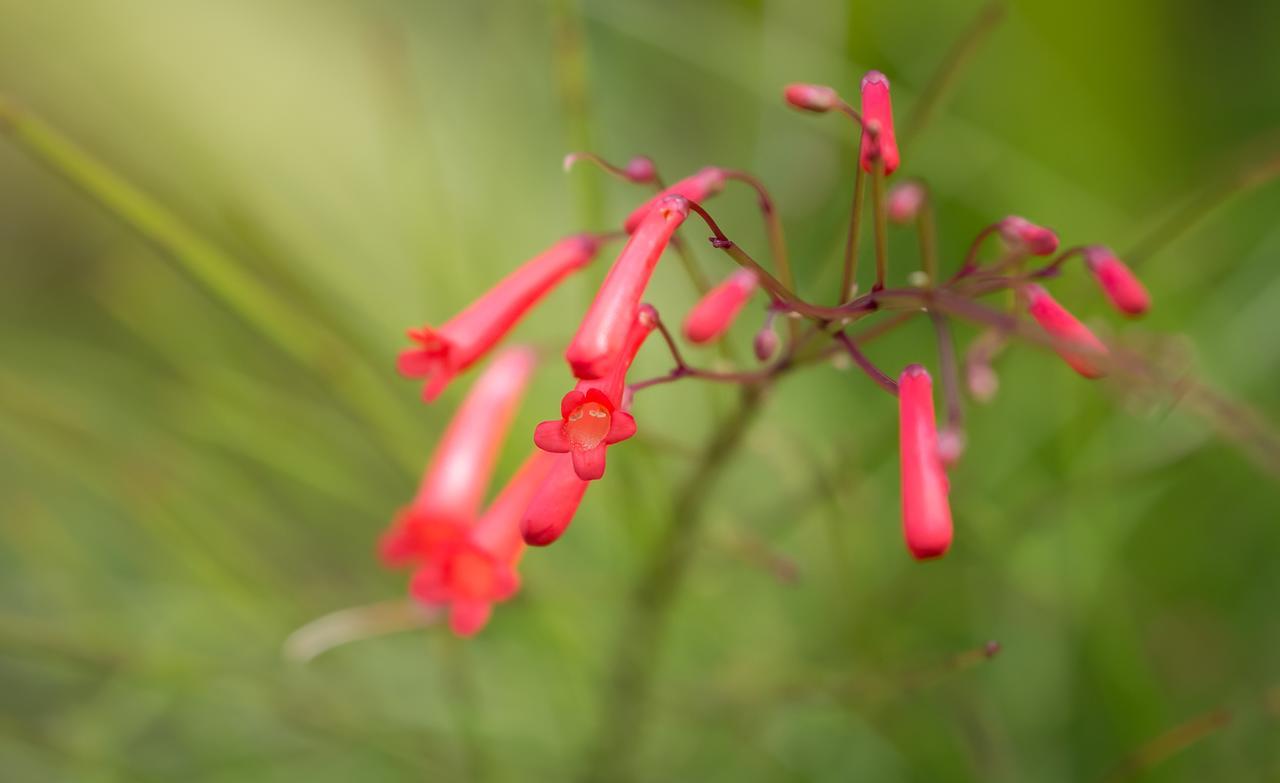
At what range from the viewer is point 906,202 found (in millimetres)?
1135

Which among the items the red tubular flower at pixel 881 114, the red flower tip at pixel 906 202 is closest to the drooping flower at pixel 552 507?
the red tubular flower at pixel 881 114

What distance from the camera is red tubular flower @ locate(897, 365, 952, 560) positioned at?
0.83 meters

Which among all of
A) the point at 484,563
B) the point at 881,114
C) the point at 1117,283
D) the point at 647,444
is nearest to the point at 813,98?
the point at 881,114

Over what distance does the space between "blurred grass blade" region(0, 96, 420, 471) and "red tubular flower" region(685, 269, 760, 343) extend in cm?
58

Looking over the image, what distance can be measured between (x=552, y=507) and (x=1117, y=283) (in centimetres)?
54

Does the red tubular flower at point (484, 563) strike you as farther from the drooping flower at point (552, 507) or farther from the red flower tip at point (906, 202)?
the red flower tip at point (906, 202)

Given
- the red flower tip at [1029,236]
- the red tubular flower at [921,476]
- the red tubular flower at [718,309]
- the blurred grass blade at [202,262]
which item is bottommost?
the red tubular flower at [921,476]

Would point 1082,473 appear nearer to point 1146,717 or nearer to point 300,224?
point 1146,717

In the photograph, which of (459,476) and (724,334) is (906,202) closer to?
(724,334)

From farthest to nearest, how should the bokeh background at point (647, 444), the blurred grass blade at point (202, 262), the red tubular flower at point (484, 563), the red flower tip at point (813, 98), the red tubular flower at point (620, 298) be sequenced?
the bokeh background at point (647, 444) < the red tubular flower at point (484, 563) < the blurred grass blade at point (202, 262) < the red flower tip at point (813, 98) < the red tubular flower at point (620, 298)

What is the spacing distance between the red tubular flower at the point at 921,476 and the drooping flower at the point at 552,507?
0.87ft

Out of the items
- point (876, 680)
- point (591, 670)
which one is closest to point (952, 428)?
point (876, 680)

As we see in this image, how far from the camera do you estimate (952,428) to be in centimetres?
105

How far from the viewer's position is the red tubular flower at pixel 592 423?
0.84 meters
